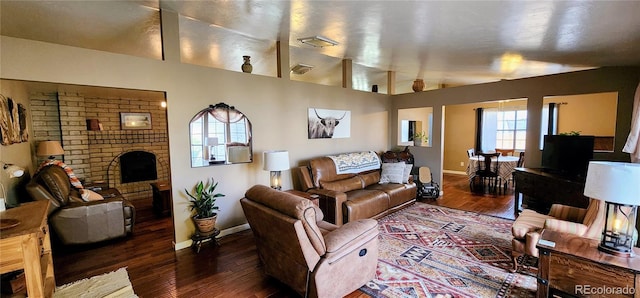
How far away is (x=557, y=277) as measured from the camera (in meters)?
1.93

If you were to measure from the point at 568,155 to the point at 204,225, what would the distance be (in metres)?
5.40

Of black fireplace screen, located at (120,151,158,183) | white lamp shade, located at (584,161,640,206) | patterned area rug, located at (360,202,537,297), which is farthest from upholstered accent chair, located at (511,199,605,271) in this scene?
black fireplace screen, located at (120,151,158,183)

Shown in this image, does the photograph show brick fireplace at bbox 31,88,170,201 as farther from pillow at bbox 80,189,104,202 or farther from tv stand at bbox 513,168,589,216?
tv stand at bbox 513,168,589,216

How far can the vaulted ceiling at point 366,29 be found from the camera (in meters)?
2.51

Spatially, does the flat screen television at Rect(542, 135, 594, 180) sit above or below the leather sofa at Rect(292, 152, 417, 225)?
above

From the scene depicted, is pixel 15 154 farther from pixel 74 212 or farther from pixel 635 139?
pixel 635 139

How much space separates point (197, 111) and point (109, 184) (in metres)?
3.88

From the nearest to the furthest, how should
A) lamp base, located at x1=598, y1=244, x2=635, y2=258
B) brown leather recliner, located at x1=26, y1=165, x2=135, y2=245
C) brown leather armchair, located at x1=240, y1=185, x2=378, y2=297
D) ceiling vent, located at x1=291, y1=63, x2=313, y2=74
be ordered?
lamp base, located at x1=598, y1=244, x2=635, y2=258, brown leather armchair, located at x1=240, y1=185, x2=378, y2=297, brown leather recliner, located at x1=26, y1=165, x2=135, y2=245, ceiling vent, located at x1=291, y1=63, x2=313, y2=74

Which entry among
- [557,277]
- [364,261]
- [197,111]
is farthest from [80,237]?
[557,277]

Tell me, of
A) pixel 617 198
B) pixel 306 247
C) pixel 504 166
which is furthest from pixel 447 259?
pixel 504 166

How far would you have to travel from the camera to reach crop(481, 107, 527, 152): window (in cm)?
740

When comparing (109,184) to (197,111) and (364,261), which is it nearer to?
(197,111)

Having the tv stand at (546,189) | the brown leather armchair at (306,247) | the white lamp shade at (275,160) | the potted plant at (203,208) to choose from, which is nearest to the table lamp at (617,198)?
the brown leather armchair at (306,247)

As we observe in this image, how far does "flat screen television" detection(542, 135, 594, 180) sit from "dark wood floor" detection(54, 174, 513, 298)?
13.0 ft
